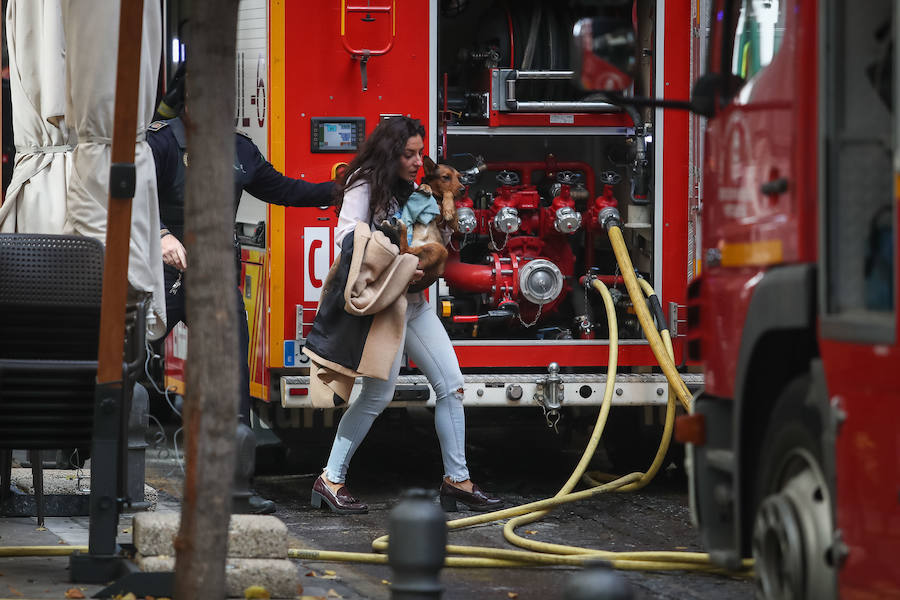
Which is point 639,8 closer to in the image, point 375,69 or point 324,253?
point 375,69

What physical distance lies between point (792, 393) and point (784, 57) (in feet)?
3.29

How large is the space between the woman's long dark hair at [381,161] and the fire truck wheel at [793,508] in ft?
11.5

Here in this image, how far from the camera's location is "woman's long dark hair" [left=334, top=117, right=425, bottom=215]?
7945 millimetres

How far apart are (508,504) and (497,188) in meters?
2.13

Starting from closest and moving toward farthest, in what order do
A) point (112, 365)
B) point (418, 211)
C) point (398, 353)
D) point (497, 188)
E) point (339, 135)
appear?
point (112, 365) → point (398, 353) → point (418, 211) → point (339, 135) → point (497, 188)

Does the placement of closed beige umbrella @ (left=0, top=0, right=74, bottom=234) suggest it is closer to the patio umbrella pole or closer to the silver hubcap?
the patio umbrella pole

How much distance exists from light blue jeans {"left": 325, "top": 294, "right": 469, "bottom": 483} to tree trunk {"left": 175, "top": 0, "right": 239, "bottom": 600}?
342cm

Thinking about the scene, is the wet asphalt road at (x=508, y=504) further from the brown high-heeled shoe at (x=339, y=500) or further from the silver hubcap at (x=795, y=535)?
the silver hubcap at (x=795, y=535)

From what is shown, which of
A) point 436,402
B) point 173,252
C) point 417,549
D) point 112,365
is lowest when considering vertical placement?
point 417,549

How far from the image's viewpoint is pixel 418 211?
8.16m

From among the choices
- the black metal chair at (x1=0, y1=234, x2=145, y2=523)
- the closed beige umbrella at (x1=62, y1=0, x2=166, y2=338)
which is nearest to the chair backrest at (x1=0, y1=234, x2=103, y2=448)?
the black metal chair at (x1=0, y1=234, x2=145, y2=523)

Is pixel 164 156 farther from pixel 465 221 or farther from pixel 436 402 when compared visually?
pixel 436 402

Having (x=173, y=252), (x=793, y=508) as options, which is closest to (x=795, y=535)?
(x=793, y=508)

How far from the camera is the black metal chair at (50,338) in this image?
243 inches
